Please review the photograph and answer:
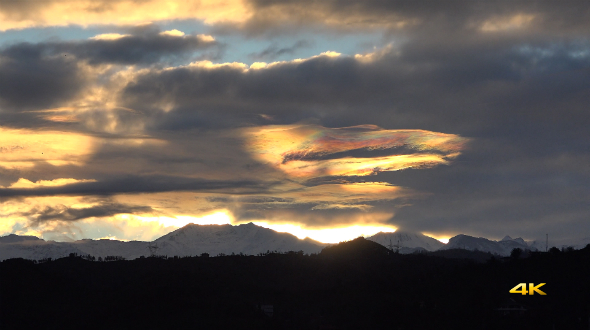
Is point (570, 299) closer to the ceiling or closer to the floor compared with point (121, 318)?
closer to the ceiling

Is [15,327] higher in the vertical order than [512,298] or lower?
lower

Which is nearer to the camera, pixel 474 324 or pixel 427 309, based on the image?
pixel 474 324

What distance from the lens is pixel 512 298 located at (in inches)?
7844

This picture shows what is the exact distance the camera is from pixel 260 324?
191125 millimetres

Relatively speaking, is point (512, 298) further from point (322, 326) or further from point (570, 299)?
point (322, 326)

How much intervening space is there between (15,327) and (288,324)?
70.1 metres

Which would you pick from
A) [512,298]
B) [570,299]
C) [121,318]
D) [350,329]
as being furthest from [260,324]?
[570,299]

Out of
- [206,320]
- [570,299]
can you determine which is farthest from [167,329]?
[570,299]

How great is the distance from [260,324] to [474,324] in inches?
2118

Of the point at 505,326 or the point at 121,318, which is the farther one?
the point at 121,318

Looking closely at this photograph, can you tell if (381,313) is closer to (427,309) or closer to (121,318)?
(427,309)

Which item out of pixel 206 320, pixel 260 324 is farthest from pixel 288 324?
pixel 206 320

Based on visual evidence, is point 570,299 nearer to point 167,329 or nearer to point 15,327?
point 167,329

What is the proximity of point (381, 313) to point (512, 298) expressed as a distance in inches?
1422
